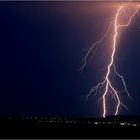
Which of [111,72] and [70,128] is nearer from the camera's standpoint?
[70,128]

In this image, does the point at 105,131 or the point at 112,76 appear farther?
the point at 112,76

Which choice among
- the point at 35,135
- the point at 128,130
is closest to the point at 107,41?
the point at 128,130

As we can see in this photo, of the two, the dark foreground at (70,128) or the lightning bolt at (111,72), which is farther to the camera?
the lightning bolt at (111,72)

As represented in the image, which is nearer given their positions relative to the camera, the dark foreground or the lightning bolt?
the dark foreground

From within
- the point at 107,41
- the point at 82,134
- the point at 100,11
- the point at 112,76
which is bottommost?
the point at 82,134

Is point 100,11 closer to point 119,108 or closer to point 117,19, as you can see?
point 117,19

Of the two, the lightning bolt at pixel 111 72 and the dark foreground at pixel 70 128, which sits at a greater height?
the lightning bolt at pixel 111 72

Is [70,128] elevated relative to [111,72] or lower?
lower

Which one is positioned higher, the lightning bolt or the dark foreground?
the lightning bolt
